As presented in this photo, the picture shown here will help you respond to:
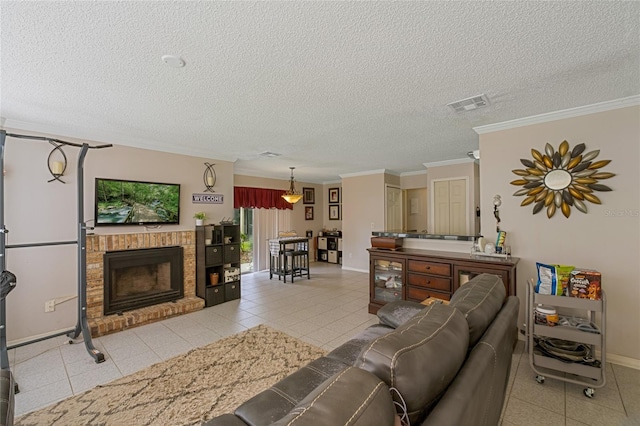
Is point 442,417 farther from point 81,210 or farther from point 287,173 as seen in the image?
point 287,173

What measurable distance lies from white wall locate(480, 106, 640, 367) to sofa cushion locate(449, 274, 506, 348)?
4.56 ft

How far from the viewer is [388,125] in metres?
3.34

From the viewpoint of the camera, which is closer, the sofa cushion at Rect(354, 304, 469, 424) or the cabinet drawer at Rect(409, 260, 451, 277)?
the sofa cushion at Rect(354, 304, 469, 424)

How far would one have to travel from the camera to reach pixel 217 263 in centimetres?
454

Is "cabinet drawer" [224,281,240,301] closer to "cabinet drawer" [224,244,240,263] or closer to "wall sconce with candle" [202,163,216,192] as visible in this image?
"cabinet drawer" [224,244,240,263]

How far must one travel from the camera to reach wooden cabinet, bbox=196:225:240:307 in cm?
443

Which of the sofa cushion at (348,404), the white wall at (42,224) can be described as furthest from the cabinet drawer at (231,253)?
the sofa cushion at (348,404)

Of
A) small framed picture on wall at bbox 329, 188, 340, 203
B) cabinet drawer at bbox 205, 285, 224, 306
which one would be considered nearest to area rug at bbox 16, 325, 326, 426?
cabinet drawer at bbox 205, 285, 224, 306

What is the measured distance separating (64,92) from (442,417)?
344 centimetres

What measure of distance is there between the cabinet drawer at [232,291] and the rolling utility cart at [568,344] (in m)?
4.08

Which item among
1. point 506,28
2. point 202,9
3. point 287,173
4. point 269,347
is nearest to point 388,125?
point 506,28

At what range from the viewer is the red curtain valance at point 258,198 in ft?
21.6

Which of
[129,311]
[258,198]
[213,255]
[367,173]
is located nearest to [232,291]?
[213,255]

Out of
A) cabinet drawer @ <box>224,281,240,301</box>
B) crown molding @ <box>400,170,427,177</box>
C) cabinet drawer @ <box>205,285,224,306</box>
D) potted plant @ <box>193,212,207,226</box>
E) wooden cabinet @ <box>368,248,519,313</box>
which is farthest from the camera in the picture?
crown molding @ <box>400,170,427,177</box>
